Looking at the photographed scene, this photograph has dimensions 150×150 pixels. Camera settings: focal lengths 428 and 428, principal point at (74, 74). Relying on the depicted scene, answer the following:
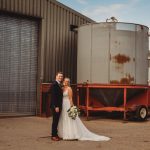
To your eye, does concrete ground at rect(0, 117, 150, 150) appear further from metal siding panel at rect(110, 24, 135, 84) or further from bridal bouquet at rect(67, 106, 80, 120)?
metal siding panel at rect(110, 24, 135, 84)

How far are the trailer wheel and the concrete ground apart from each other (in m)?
1.45

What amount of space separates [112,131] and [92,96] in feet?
17.4

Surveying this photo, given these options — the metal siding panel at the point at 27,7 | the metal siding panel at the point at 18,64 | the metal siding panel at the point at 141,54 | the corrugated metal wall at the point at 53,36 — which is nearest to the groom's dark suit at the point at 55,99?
the metal siding panel at the point at 18,64

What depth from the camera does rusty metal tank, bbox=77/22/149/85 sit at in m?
20.0

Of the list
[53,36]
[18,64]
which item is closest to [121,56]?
[53,36]

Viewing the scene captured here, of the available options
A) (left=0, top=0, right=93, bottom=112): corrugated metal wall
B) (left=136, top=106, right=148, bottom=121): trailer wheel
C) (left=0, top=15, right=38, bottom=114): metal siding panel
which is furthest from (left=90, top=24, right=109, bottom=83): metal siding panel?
(left=0, top=15, right=38, bottom=114): metal siding panel

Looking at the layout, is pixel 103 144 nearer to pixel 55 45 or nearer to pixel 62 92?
pixel 62 92

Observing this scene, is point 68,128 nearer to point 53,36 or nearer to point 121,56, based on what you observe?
point 121,56

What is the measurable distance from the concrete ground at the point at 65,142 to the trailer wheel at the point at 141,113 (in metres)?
1.45

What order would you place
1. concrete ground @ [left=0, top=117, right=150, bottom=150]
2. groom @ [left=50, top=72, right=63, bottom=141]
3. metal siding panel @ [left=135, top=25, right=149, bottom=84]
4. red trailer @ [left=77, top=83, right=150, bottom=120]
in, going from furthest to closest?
metal siding panel @ [left=135, top=25, right=149, bottom=84], red trailer @ [left=77, top=83, right=150, bottom=120], groom @ [left=50, top=72, right=63, bottom=141], concrete ground @ [left=0, top=117, right=150, bottom=150]

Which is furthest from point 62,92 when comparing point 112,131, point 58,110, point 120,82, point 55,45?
point 55,45

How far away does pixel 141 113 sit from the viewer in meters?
19.9

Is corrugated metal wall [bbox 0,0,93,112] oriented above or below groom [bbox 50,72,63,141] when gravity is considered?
above

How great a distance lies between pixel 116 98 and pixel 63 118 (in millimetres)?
7234
